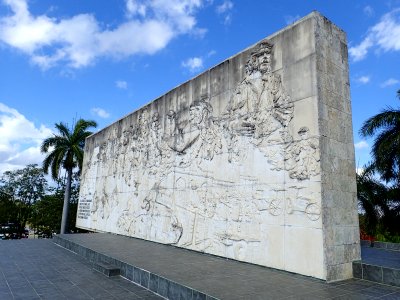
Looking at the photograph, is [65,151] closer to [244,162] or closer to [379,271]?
[244,162]

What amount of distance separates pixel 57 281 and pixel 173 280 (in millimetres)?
2239

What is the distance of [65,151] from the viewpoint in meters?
19.5

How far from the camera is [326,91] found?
17.7 feet

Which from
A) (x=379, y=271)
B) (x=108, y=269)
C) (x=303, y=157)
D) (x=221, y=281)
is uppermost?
(x=303, y=157)

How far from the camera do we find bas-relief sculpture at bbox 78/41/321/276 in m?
5.37

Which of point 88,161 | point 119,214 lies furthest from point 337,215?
point 88,161

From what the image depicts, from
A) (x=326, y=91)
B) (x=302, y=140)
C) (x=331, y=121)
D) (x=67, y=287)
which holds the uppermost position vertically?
(x=326, y=91)

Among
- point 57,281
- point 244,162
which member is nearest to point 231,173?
point 244,162

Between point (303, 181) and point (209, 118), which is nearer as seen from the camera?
point (303, 181)

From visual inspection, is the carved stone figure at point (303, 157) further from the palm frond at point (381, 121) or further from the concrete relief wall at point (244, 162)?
the palm frond at point (381, 121)

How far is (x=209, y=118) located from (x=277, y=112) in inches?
82.6

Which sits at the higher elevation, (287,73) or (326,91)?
(287,73)

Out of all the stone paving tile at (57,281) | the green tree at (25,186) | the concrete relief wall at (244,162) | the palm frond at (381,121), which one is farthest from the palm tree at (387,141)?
the green tree at (25,186)

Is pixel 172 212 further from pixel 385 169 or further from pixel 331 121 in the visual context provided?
pixel 385 169
